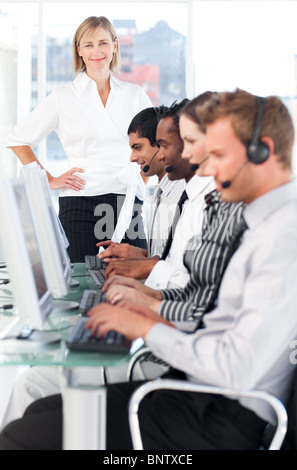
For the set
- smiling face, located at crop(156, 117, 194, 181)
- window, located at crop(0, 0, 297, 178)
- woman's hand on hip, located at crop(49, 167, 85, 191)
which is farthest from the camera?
window, located at crop(0, 0, 297, 178)

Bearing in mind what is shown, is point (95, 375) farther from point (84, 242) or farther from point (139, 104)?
point (139, 104)

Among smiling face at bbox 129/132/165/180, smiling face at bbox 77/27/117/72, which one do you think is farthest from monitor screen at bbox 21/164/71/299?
smiling face at bbox 77/27/117/72

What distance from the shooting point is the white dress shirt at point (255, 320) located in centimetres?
153

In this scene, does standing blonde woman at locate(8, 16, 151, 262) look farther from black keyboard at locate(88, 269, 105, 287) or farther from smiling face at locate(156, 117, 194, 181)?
smiling face at locate(156, 117, 194, 181)

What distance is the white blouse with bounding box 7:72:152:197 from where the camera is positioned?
155 inches

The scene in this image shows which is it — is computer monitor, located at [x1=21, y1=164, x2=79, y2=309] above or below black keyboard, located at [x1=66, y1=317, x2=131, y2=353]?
above

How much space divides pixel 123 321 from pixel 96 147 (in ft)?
7.78

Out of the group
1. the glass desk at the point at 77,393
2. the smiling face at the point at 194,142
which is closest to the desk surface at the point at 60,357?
the glass desk at the point at 77,393

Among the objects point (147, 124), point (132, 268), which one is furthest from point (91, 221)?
point (132, 268)

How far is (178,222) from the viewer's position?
277 cm

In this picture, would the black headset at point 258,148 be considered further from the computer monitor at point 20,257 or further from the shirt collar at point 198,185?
the shirt collar at point 198,185

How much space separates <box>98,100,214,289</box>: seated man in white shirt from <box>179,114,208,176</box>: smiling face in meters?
0.05
